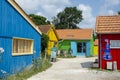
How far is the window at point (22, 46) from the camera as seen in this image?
61.0 feet

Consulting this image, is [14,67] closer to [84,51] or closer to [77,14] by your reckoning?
[84,51]

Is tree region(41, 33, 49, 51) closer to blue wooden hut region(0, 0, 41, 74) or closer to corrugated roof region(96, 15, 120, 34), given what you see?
blue wooden hut region(0, 0, 41, 74)

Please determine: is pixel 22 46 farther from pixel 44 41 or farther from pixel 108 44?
pixel 44 41

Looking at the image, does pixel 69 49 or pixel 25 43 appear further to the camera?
pixel 69 49

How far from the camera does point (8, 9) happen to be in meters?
16.4

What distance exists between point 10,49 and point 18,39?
7.47 ft

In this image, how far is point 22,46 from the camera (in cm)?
2036

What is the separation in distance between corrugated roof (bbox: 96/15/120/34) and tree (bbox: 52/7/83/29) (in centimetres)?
5791

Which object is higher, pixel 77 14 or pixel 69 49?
pixel 77 14

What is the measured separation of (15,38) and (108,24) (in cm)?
828

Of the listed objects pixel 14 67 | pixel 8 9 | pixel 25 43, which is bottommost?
pixel 14 67

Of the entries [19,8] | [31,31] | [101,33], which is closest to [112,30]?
[101,33]

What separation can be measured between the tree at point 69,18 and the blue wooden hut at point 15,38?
6041 centimetres

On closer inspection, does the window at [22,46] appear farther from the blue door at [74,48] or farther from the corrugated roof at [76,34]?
the corrugated roof at [76,34]
